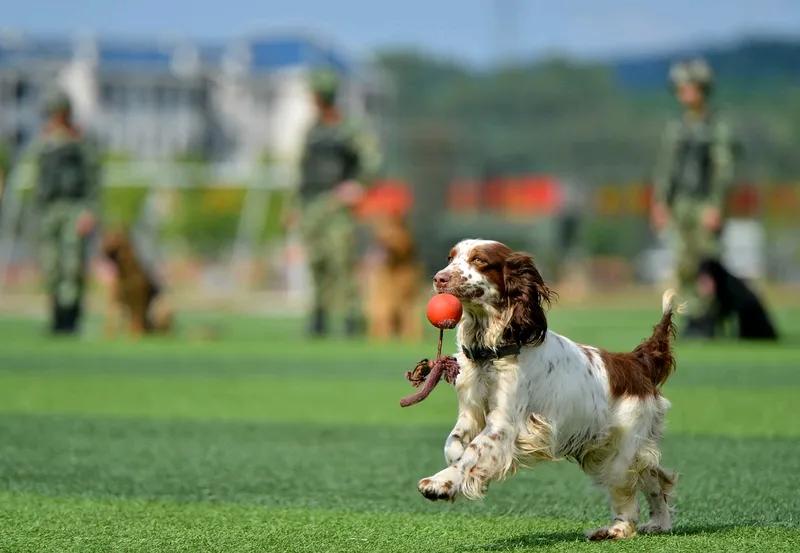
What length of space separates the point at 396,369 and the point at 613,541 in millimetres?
8718

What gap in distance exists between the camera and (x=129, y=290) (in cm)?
1908

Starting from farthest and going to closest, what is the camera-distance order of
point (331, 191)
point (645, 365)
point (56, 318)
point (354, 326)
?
point (56, 318) → point (354, 326) → point (331, 191) → point (645, 365)

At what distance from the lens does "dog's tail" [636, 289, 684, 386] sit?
5.82m

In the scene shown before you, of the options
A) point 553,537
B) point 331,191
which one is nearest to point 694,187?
point 331,191

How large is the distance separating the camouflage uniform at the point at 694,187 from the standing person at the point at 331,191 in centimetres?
362

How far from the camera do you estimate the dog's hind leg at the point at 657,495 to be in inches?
222

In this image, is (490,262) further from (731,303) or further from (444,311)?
(731,303)

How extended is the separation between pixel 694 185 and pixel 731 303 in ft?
4.77

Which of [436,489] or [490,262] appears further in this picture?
[490,262]

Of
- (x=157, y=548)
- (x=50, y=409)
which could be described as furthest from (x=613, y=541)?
(x=50, y=409)

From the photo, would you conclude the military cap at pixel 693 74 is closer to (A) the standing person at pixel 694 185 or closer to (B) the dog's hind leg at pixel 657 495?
(A) the standing person at pixel 694 185

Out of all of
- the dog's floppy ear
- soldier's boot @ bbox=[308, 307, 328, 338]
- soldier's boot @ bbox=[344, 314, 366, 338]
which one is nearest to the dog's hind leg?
the dog's floppy ear

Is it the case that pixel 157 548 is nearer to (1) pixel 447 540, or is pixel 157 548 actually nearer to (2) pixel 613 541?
(1) pixel 447 540

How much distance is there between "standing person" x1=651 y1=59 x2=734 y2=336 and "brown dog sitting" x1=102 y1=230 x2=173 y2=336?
6706 millimetres
